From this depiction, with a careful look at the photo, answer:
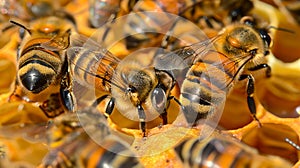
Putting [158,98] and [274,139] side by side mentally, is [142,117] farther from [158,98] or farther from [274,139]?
[274,139]

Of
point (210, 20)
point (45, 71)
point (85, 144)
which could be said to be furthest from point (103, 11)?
point (85, 144)

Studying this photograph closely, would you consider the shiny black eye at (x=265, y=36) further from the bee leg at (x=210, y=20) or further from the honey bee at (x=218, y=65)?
the bee leg at (x=210, y=20)

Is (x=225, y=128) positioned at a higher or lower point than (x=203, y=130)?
lower

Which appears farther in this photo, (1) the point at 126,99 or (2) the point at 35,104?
(2) the point at 35,104

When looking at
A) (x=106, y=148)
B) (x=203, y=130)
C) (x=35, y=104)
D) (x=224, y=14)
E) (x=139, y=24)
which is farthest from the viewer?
(x=224, y=14)

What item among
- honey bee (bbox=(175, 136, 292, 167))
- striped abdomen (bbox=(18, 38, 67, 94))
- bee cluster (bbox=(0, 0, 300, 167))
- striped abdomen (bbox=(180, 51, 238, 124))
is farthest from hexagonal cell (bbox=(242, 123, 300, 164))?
striped abdomen (bbox=(18, 38, 67, 94))

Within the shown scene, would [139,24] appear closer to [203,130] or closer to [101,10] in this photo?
[101,10]

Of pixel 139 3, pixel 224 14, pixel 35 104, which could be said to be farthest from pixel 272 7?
pixel 35 104
